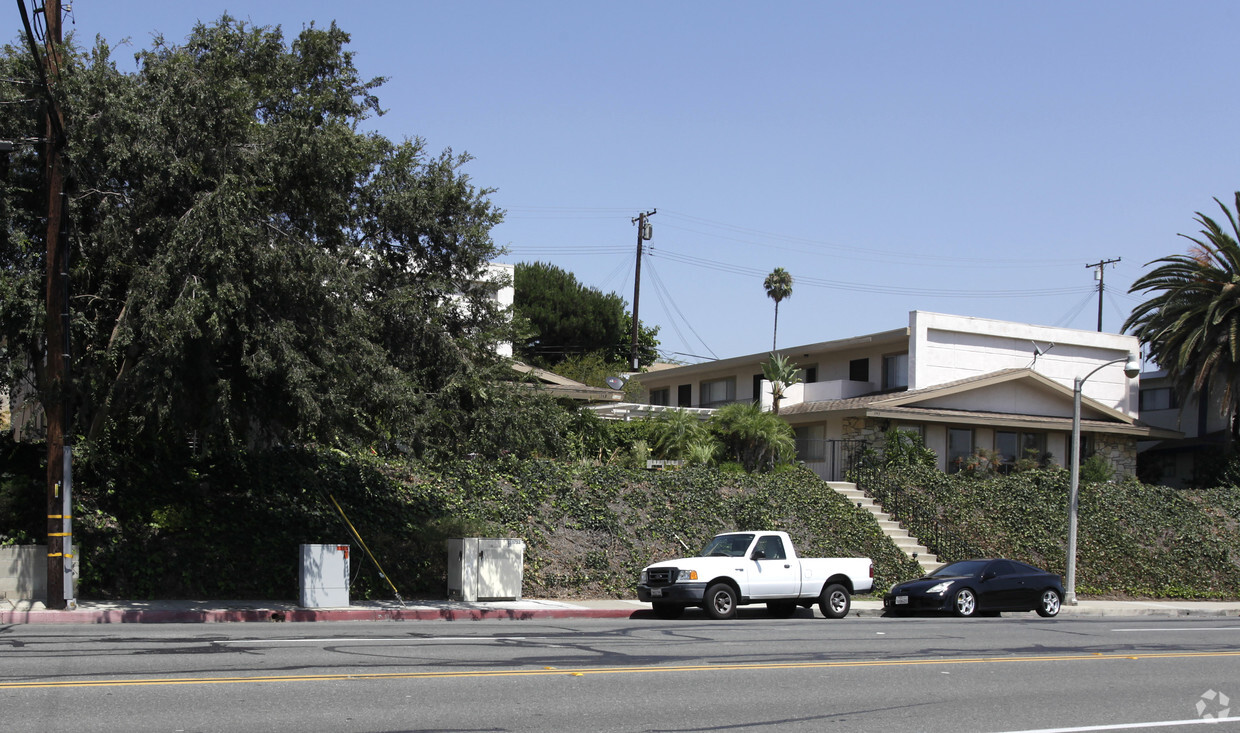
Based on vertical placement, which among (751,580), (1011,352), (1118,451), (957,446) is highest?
(1011,352)

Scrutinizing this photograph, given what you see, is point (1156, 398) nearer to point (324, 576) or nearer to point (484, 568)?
point (484, 568)

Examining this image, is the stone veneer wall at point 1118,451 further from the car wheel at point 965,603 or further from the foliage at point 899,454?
the car wheel at point 965,603

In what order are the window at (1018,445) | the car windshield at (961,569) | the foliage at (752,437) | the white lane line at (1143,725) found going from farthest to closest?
the window at (1018,445), the foliage at (752,437), the car windshield at (961,569), the white lane line at (1143,725)

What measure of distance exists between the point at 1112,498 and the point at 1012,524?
440 cm

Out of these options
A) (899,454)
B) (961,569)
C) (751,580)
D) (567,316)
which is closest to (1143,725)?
(751,580)

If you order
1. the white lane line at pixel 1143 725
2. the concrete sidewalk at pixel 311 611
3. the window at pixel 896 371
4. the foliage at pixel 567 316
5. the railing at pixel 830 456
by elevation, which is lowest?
the concrete sidewalk at pixel 311 611

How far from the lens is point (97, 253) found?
18.2 metres

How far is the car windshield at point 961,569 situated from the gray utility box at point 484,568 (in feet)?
28.7

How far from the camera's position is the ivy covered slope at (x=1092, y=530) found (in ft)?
102

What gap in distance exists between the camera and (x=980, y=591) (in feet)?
73.5

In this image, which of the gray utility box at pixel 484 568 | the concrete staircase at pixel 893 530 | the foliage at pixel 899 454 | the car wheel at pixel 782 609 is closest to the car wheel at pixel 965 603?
the car wheel at pixel 782 609

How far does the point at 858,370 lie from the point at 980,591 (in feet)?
61.8

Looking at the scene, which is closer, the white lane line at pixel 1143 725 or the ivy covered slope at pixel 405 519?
the white lane line at pixel 1143 725

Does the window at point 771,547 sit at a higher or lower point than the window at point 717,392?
lower
